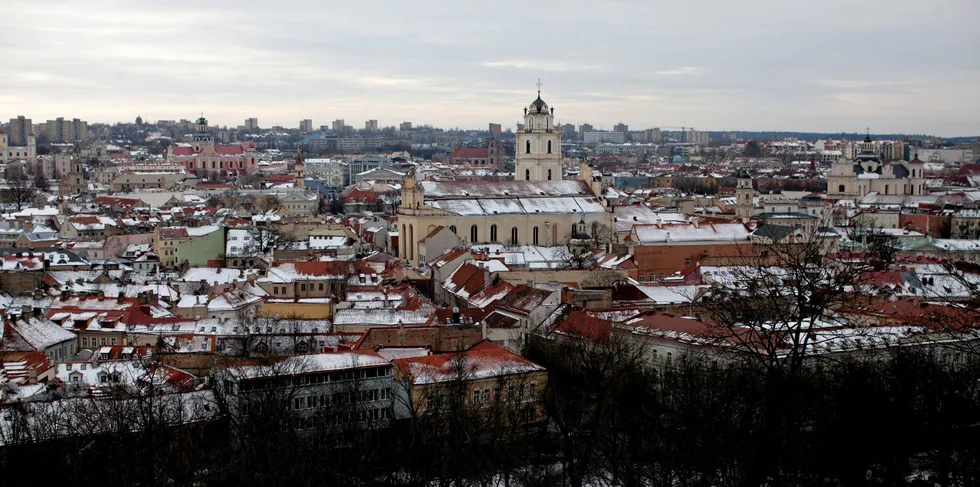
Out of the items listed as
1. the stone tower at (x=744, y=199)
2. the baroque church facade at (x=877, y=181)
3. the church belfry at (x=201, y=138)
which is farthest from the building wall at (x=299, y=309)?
the church belfry at (x=201, y=138)

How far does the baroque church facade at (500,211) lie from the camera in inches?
1791

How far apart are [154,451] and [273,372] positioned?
4.06 metres

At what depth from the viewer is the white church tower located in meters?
54.9

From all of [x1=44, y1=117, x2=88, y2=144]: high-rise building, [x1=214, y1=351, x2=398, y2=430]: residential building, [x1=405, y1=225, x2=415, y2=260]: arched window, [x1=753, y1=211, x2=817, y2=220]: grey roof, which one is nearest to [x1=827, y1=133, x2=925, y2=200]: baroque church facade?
[x1=753, y1=211, x2=817, y2=220]: grey roof

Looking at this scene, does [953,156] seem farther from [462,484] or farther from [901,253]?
[462,484]

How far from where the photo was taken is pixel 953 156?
532ft

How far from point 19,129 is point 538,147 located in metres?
140

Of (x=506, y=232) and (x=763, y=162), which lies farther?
(x=763, y=162)

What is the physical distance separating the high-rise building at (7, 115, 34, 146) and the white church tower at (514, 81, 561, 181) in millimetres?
131231

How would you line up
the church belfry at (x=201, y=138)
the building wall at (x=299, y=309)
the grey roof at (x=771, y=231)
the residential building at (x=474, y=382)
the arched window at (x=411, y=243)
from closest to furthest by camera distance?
1. the residential building at (x=474, y=382)
2. the building wall at (x=299, y=309)
3. the grey roof at (x=771, y=231)
4. the arched window at (x=411, y=243)
5. the church belfry at (x=201, y=138)

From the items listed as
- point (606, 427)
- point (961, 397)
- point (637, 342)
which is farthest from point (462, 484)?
point (637, 342)

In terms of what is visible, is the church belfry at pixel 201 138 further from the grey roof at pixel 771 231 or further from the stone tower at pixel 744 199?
the grey roof at pixel 771 231

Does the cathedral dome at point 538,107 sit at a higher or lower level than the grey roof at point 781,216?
higher

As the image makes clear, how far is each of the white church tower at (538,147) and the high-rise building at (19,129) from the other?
431 feet
